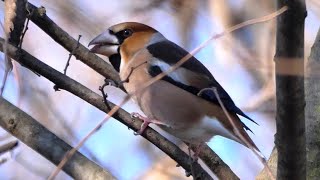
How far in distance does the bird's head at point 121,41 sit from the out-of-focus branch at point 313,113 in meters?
0.91

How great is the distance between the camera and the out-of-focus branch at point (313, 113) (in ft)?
9.93

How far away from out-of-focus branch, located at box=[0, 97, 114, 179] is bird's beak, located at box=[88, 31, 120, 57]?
0.97 metres

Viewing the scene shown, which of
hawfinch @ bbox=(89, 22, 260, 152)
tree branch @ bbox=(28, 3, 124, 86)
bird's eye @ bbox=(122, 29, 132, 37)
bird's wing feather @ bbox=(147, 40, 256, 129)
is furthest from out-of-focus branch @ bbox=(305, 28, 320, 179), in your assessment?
bird's eye @ bbox=(122, 29, 132, 37)

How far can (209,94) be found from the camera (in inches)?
135

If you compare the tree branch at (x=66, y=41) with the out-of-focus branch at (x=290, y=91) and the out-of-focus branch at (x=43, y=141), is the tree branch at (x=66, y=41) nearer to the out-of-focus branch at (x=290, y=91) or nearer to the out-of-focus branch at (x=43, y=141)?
the out-of-focus branch at (x=43, y=141)

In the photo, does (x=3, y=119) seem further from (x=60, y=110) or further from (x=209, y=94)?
(x=60, y=110)

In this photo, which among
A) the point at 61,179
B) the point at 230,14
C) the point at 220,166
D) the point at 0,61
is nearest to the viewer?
the point at 220,166

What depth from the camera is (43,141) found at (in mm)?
2656

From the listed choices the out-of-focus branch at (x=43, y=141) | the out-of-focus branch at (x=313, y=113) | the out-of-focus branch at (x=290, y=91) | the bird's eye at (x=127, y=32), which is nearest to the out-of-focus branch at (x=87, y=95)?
the out-of-focus branch at (x=43, y=141)

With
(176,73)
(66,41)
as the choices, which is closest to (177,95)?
(176,73)

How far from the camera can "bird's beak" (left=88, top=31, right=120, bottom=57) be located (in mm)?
3664

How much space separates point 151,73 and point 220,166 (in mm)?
588

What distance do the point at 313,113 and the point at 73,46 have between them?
3.62ft

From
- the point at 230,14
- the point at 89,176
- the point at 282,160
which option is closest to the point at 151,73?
the point at 89,176
